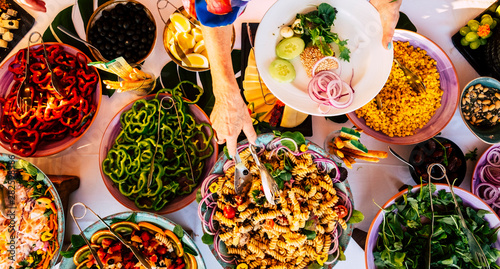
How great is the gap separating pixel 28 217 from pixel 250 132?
2.94ft

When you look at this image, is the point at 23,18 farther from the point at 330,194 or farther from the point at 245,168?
the point at 330,194

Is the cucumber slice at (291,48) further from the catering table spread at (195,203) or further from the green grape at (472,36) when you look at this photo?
the green grape at (472,36)

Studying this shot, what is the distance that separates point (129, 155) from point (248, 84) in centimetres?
56

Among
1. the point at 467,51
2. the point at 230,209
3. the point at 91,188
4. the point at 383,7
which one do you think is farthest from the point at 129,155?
the point at 467,51

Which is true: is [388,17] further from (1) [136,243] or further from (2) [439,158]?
(1) [136,243]

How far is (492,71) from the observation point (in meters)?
1.30

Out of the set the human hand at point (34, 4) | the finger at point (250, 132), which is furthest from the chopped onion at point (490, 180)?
the human hand at point (34, 4)

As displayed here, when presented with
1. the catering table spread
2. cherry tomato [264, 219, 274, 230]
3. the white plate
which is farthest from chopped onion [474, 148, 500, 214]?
cherry tomato [264, 219, 274, 230]

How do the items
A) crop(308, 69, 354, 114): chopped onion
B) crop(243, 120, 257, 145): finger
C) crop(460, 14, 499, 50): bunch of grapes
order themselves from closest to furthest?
crop(243, 120, 257, 145): finger
crop(308, 69, 354, 114): chopped onion
crop(460, 14, 499, 50): bunch of grapes

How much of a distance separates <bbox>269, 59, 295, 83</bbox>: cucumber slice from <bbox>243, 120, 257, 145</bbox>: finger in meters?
0.23

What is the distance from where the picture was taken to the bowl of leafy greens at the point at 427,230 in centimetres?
109

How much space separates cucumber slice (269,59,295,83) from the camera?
1.07m

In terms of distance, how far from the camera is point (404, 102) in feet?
3.93

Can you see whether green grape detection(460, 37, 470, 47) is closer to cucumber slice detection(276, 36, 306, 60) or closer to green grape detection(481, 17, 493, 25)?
green grape detection(481, 17, 493, 25)
